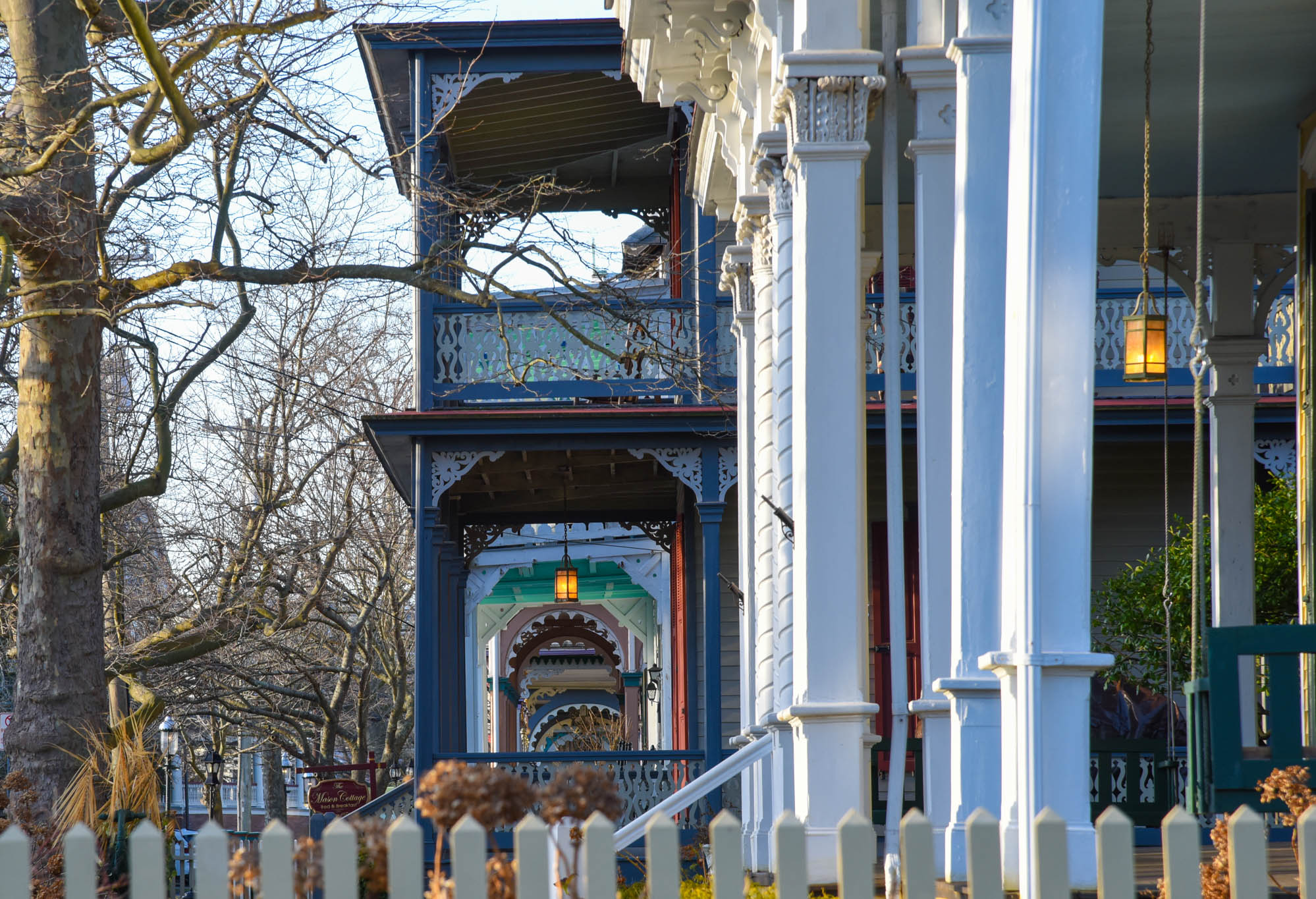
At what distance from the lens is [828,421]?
641cm

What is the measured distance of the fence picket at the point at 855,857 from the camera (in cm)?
298

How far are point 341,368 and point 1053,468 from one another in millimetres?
19949

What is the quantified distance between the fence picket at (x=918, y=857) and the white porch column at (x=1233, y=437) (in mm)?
6939

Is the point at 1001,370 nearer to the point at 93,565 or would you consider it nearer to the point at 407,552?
the point at 93,565

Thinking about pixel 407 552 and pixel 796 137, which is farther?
pixel 407 552

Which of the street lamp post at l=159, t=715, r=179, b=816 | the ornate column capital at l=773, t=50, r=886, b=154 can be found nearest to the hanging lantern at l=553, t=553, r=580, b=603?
the street lamp post at l=159, t=715, r=179, b=816

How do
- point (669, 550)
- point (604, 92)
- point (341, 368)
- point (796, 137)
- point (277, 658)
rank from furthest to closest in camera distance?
point (277, 658), point (341, 368), point (669, 550), point (604, 92), point (796, 137)

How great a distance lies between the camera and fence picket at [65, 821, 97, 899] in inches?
115

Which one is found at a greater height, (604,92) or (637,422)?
(604,92)

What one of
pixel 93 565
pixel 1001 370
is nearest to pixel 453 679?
pixel 93 565

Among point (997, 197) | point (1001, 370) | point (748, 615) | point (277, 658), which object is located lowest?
point (277, 658)

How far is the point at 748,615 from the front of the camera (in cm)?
984

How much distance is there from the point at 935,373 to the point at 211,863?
400 cm

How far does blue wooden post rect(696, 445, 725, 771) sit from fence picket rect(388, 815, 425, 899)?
1029cm
